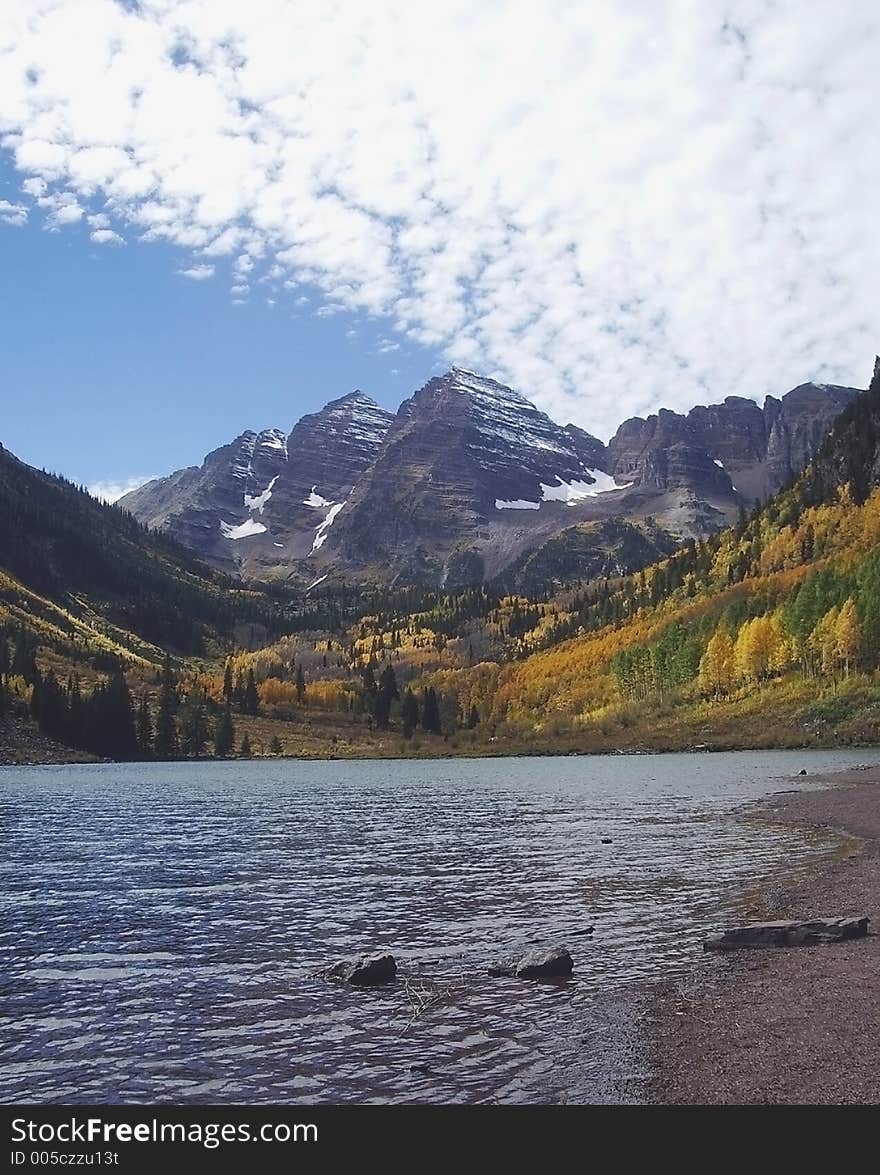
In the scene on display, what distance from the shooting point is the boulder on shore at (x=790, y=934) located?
2525 centimetres

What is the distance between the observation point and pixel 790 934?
25.5 m

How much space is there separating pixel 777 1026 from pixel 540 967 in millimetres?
6799

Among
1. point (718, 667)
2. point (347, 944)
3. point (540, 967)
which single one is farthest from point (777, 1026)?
point (718, 667)

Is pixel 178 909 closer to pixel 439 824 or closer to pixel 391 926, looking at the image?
pixel 391 926

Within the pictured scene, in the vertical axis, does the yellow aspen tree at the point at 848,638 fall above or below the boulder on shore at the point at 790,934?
above

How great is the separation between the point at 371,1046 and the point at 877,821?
42337 mm

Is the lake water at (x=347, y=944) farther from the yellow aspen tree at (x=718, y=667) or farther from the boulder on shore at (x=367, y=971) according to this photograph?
the yellow aspen tree at (x=718, y=667)

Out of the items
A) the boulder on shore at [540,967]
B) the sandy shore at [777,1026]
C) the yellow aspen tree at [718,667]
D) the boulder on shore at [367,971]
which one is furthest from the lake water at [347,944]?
the yellow aspen tree at [718,667]

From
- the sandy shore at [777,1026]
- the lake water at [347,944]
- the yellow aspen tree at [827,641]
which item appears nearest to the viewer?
the sandy shore at [777,1026]

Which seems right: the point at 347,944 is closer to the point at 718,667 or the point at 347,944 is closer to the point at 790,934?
the point at 790,934

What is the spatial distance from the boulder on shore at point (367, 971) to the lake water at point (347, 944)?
23.6 inches

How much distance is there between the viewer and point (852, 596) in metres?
170

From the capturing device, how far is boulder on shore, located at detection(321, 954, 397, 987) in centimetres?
2339
